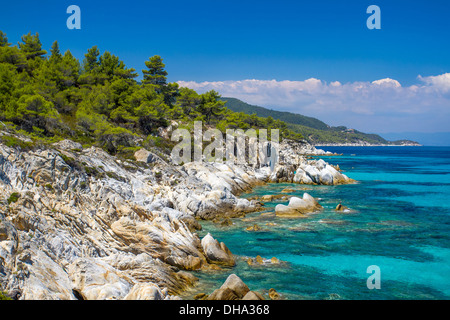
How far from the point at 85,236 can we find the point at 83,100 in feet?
115

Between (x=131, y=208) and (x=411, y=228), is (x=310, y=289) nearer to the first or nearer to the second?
(x=131, y=208)

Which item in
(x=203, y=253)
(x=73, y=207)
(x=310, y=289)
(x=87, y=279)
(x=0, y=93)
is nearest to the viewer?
(x=87, y=279)

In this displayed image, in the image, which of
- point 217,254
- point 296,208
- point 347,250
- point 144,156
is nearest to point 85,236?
point 217,254

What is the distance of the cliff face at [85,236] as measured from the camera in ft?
40.6

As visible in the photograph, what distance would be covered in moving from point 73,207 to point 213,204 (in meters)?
15.0

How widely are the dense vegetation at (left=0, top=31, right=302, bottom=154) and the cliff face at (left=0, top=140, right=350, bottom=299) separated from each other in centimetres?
357

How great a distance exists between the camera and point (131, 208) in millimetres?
20797

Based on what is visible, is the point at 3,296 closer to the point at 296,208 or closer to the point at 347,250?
the point at 347,250

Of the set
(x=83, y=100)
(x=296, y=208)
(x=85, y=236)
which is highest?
(x=83, y=100)

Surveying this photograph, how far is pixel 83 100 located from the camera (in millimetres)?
46469

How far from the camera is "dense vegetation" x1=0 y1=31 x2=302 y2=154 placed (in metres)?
34.1

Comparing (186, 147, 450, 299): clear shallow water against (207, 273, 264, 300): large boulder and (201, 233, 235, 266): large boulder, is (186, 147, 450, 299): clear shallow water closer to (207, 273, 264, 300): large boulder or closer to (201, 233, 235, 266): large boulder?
(201, 233, 235, 266): large boulder

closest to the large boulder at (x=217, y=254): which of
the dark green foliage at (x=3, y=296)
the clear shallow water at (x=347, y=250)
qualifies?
the clear shallow water at (x=347, y=250)
